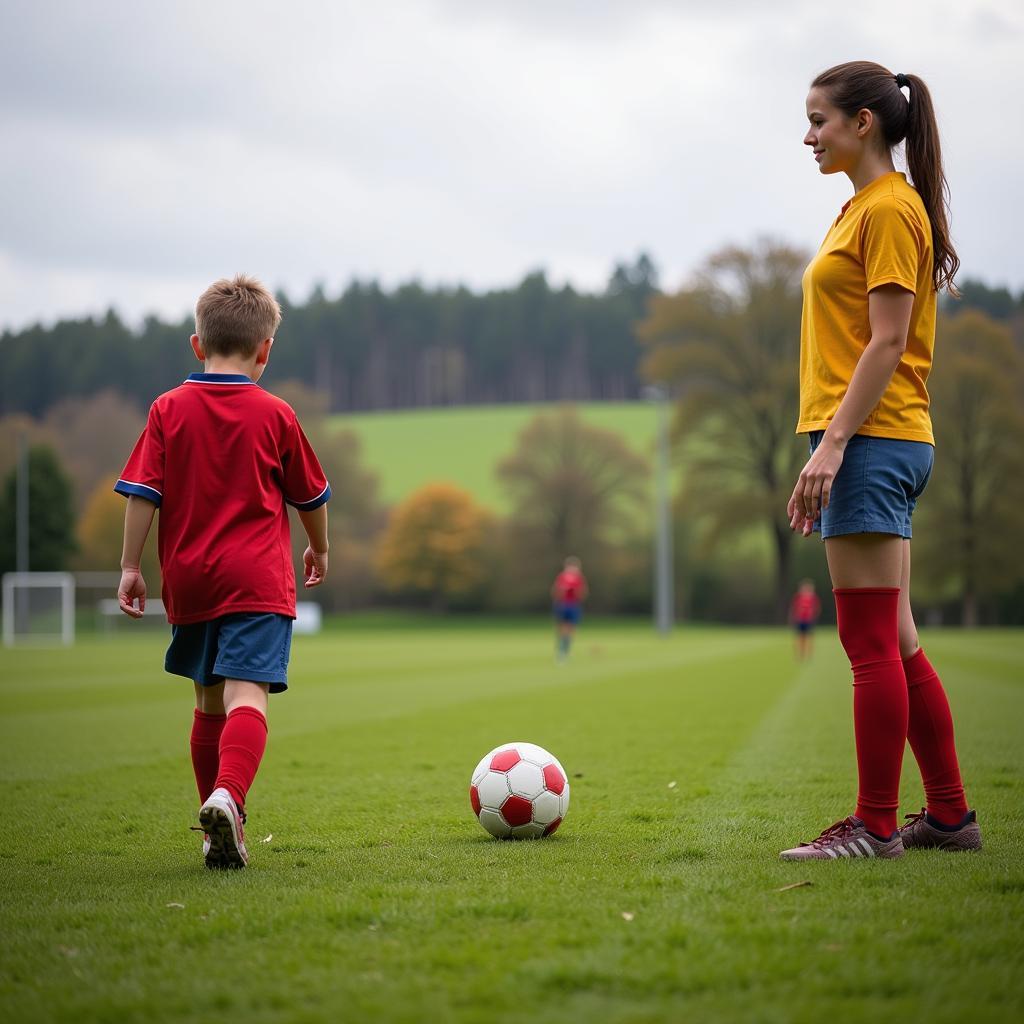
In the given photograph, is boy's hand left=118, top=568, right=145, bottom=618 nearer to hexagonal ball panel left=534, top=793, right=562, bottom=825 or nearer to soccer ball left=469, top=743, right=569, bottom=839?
soccer ball left=469, top=743, right=569, bottom=839

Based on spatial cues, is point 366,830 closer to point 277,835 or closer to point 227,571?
point 277,835

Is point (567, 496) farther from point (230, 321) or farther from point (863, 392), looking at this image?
point (863, 392)

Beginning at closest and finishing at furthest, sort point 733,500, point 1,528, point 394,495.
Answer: point 733,500 → point 1,528 → point 394,495

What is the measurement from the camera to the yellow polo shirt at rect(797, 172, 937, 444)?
385cm

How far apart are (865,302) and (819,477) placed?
69 centimetres

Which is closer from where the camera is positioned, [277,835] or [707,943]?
[707,943]

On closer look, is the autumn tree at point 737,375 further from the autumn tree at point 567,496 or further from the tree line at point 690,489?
the autumn tree at point 567,496

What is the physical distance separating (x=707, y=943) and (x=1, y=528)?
62.4 meters

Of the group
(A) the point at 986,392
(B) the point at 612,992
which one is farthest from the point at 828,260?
(A) the point at 986,392

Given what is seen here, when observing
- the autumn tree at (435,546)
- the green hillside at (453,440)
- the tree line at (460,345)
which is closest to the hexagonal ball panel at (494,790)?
the autumn tree at (435,546)

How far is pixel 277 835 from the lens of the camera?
482cm

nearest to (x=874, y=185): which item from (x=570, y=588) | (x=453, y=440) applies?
(x=570, y=588)

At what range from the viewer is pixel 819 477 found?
3.71m

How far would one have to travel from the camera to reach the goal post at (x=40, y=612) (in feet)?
137
